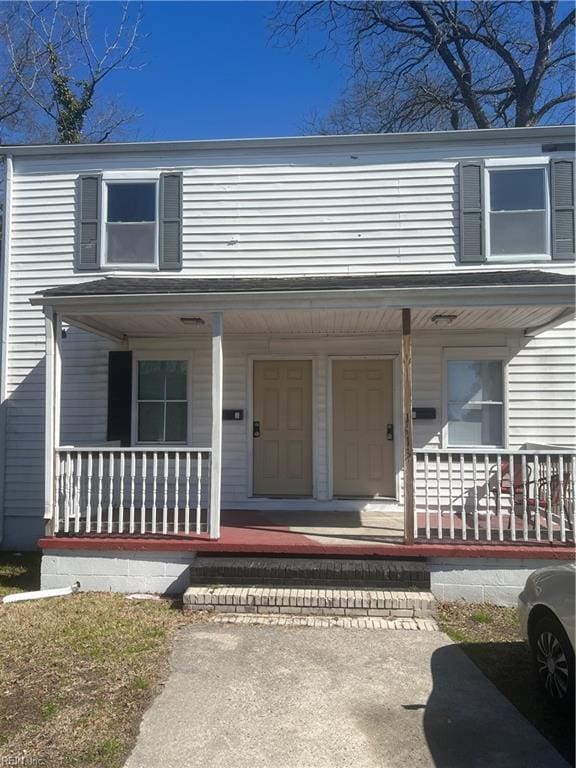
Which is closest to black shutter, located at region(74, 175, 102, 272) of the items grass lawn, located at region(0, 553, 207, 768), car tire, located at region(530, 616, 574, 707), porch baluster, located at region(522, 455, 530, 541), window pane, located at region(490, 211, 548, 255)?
grass lawn, located at region(0, 553, 207, 768)

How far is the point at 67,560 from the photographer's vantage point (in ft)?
18.6

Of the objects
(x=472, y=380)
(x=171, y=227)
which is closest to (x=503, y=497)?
(x=472, y=380)

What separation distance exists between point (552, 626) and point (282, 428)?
14.6ft

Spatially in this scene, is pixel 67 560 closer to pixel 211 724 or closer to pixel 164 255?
pixel 211 724

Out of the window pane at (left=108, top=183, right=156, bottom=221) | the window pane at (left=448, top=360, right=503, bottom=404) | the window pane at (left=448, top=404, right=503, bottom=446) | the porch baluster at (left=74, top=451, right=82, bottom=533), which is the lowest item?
Answer: the porch baluster at (left=74, top=451, right=82, bottom=533)

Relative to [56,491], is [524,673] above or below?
below

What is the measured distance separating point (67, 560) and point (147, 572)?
2.76 ft

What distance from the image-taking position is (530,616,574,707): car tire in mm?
3195

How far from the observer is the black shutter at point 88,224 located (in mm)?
7570

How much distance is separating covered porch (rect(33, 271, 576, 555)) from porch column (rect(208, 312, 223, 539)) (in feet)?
0.05

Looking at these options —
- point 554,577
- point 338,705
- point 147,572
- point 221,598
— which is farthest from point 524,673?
point 147,572

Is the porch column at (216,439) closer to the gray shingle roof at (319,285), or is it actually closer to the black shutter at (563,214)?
the gray shingle roof at (319,285)

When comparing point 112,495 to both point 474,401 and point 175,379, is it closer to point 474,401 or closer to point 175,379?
point 175,379

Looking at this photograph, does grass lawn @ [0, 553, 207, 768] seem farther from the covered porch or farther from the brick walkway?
the covered porch
